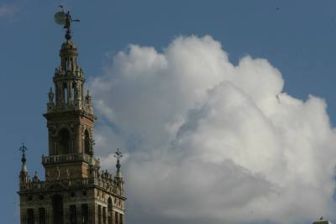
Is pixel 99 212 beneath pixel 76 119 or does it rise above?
beneath

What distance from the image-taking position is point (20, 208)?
197 meters

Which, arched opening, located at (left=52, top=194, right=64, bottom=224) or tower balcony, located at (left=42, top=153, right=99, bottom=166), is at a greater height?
tower balcony, located at (left=42, top=153, right=99, bottom=166)

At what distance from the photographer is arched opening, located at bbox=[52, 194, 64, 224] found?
7721 inches

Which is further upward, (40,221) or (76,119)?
(76,119)

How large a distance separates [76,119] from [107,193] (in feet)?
33.7

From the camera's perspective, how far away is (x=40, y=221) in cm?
19650

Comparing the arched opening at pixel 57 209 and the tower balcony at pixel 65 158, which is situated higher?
the tower balcony at pixel 65 158

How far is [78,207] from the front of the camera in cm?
19500

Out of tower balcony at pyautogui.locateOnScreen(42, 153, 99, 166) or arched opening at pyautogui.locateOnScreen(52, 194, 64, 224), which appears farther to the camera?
tower balcony at pyautogui.locateOnScreen(42, 153, 99, 166)

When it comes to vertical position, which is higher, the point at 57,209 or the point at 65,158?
the point at 65,158

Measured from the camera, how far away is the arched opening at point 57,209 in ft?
643

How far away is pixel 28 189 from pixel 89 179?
7.98 m

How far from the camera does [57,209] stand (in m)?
197

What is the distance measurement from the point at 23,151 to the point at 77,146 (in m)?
7.10
